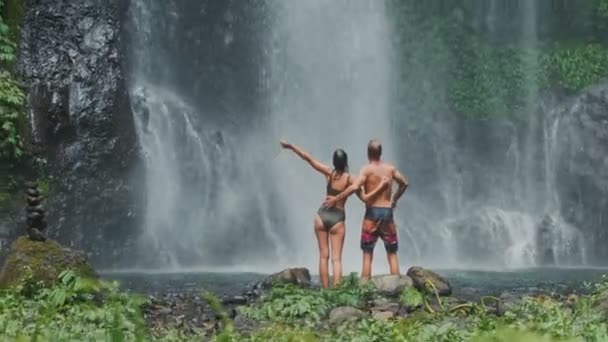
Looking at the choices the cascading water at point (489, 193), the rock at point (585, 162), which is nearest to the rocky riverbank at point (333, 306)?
the cascading water at point (489, 193)

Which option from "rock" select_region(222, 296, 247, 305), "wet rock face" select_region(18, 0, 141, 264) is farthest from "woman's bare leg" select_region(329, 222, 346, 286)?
"wet rock face" select_region(18, 0, 141, 264)

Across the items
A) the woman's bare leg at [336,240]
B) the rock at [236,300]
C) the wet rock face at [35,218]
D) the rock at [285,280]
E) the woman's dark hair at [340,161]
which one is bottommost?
the rock at [236,300]

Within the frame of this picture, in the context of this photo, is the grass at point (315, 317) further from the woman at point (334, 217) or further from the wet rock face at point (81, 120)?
the wet rock face at point (81, 120)

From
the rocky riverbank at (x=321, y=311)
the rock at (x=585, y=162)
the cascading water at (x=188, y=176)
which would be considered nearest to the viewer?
the rocky riverbank at (x=321, y=311)

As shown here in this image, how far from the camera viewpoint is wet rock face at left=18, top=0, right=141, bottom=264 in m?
16.1

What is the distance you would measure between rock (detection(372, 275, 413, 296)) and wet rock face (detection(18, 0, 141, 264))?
840cm

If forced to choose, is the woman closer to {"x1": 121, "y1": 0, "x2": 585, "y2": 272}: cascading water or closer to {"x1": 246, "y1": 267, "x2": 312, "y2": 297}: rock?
{"x1": 246, "y1": 267, "x2": 312, "y2": 297}: rock

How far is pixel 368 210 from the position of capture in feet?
32.6

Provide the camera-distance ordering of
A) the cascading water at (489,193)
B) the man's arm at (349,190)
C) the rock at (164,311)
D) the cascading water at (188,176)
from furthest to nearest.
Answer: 1. the cascading water at (489,193)
2. the cascading water at (188,176)
3. the man's arm at (349,190)
4. the rock at (164,311)

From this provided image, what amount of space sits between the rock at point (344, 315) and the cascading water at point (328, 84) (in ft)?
41.3

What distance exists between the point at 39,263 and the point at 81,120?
8.58m

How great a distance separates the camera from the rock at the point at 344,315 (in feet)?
24.7

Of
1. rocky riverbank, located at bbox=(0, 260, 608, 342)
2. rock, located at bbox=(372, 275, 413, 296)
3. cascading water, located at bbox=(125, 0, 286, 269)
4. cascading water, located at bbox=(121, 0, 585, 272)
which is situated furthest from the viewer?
cascading water, located at bbox=(121, 0, 585, 272)

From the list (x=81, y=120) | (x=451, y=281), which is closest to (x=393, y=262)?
(x=451, y=281)
